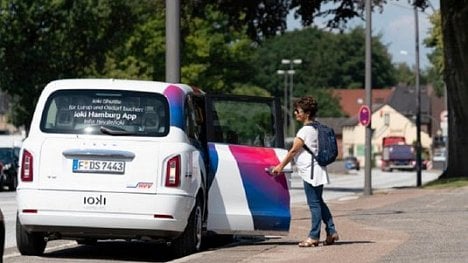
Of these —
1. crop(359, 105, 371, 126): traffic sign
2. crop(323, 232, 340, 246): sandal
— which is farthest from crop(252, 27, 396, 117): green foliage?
crop(323, 232, 340, 246): sandal

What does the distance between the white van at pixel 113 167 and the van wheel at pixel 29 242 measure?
0.01 meters

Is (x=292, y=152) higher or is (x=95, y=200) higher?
(x=292, y=152)

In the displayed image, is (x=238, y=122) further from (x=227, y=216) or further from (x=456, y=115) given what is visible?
(x=456, y=115)

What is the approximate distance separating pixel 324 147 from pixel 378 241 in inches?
68.2

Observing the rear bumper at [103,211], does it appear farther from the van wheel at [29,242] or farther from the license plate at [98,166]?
the van wheel at [29,242]

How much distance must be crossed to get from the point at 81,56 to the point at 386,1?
25218 millimetres

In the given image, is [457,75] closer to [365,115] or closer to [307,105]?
[365,115]

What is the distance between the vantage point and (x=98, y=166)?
13625mm

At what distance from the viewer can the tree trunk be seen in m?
38.1

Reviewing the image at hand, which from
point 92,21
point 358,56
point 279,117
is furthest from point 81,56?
point 358,56

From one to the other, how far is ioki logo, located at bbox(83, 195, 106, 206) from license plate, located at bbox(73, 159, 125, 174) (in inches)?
11.0

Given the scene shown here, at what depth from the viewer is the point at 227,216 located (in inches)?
596

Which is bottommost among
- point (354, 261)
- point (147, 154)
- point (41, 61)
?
point (354, 261)

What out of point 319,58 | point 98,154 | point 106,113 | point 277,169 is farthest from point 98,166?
point 319,58
